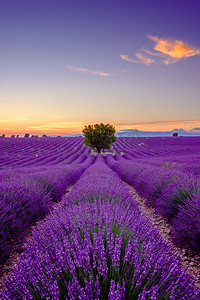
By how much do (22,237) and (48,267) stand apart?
227cm

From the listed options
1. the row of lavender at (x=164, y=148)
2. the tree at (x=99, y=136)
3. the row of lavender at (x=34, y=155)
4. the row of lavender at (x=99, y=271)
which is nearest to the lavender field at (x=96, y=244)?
the row of lavender at (x=99, y=271)

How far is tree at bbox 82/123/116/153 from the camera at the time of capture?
29.6 metres

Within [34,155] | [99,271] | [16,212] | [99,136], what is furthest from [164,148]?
[99,271]

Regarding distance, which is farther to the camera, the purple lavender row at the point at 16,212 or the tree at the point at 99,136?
the tree at the point at 99,136

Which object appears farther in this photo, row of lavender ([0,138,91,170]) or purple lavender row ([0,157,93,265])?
row of lavender ([0,138,91,170])

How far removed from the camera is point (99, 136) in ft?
97.8

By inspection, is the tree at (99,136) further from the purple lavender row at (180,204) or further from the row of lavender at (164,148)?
the purple lavender row at (180,204)

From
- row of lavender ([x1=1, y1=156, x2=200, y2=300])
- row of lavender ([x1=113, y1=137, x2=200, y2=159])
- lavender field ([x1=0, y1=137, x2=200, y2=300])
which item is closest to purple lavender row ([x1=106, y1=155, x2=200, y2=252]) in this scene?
lavender field ([x1=0, y1=137, x2=200, y2=300])

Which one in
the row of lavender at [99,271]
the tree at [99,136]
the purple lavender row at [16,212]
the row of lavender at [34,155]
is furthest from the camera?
the tree at [99,136]

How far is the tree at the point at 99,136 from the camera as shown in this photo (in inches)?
1164

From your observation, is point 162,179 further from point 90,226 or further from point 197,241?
point 90,226

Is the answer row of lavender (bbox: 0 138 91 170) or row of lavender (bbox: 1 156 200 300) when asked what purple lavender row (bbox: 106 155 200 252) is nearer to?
row of lavender (bbox: 1 156 200 300)

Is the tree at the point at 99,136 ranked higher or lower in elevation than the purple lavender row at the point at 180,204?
higher

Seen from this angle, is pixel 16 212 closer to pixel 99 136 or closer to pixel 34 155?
pixel 34 155
